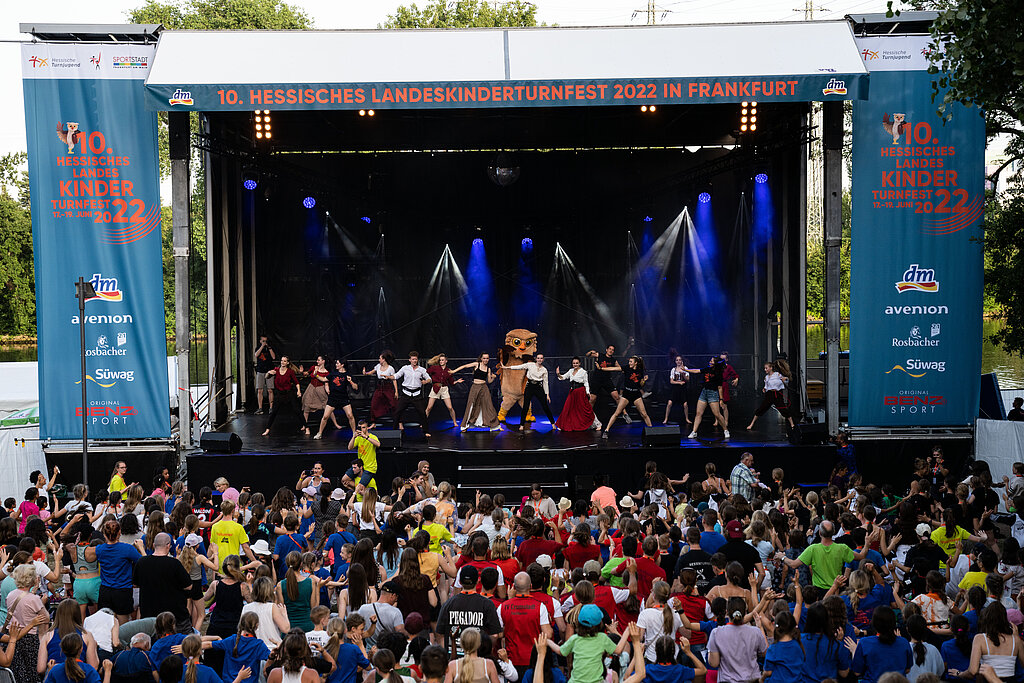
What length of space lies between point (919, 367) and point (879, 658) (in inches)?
393

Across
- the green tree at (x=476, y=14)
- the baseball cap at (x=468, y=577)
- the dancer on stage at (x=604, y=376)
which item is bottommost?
the baseball cap at (x=468, y=577)

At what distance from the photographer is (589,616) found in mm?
6102

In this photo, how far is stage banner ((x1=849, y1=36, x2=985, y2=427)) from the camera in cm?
1481

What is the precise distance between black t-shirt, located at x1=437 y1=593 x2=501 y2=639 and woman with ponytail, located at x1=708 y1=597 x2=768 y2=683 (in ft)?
4.45

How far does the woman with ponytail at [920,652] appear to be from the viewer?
6016mm

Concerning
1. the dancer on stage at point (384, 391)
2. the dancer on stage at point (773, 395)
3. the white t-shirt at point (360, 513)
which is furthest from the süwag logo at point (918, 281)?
the white t-shirt at point (360, 513)

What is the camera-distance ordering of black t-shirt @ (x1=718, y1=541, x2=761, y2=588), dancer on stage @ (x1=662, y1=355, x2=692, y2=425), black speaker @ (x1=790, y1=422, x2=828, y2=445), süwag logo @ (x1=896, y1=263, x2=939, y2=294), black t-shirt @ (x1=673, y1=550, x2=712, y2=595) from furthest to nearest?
dancer on stage @ (x1=662, y1=355, x2=692, y2=425) → süwag logo @ (x1=896, y1=263, x2=939, y2=294) → black speaker @ (x1=790, y1=422, x2=828, y2=445) → black t-shirt @ (x1=718, y1=541, x2=761, y2=588) → black t-shirt @ (x1=673, y1=550, x2=712, y2=595)

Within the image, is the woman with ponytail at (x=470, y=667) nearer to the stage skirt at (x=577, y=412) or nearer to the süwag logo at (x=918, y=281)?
the stage skirt at (x=577, y=412)

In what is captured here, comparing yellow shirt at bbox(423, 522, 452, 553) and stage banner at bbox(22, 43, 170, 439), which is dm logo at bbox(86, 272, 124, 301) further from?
yellow shirt at bbox(423, 522, 452, 553)

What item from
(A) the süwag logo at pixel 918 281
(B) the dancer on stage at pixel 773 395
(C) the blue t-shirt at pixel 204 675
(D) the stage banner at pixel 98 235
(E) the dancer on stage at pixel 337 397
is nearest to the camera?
(C) the blue t-shirt at pixel 204 675

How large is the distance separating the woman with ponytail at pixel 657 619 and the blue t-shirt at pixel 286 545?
3005 millimetres

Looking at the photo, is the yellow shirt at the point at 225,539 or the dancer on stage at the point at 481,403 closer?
the yellow shirt at the point at 225,539

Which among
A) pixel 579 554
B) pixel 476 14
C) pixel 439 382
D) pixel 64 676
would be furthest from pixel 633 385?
pixel 476 14

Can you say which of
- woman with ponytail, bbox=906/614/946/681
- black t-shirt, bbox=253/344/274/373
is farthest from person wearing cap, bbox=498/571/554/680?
black t-shirt, bbox=253/344/274/373
